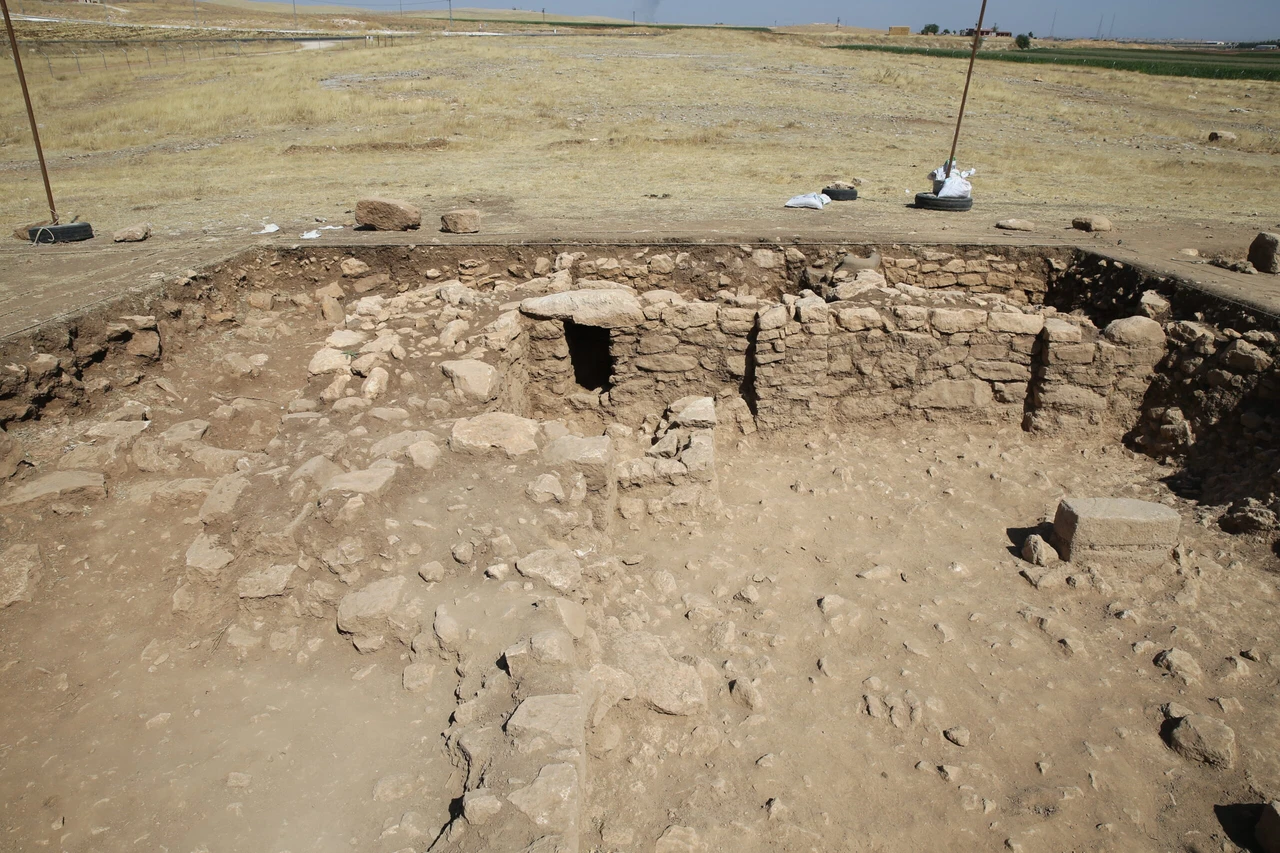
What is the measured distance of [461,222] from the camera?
8.26 m

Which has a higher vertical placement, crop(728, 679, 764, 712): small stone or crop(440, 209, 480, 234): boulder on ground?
crop(440, 209, 480, 234): boulder on ground

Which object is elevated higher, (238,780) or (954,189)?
(954,189)

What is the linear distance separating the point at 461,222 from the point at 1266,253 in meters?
8.55

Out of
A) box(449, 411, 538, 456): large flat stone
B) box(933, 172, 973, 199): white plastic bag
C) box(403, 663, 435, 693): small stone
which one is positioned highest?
box(933, 172, 973, 199): white plastic bag

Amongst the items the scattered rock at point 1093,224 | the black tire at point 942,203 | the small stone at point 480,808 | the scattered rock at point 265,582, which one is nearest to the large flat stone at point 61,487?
the scattered rock at point 265,582

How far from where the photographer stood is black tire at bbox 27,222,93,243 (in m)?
7.91

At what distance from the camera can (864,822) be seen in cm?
313

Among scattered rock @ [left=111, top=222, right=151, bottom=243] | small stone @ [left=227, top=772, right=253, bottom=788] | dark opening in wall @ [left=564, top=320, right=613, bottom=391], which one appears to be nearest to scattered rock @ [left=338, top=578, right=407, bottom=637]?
small stone @ [left=227, top=772, right=253, bottom=788]

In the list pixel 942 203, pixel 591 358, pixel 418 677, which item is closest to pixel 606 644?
pixel 418 677

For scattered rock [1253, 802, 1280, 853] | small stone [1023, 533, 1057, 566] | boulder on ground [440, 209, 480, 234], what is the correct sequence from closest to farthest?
scattered rock [1253, 802, 1280, 853] → small stone [1023, 533, 1057, 566] → boulder on ground [440, 209, 480, 234]

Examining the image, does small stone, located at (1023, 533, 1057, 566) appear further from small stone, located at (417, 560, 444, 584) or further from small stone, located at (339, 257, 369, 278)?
small stone, located at (339, 257, 369, 278)

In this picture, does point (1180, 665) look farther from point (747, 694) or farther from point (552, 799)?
point (552, 799)

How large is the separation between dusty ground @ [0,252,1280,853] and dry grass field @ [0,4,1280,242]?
205 inches

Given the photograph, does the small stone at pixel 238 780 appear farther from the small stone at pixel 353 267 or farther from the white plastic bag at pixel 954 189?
the white plastic bag at pixel 954 189
